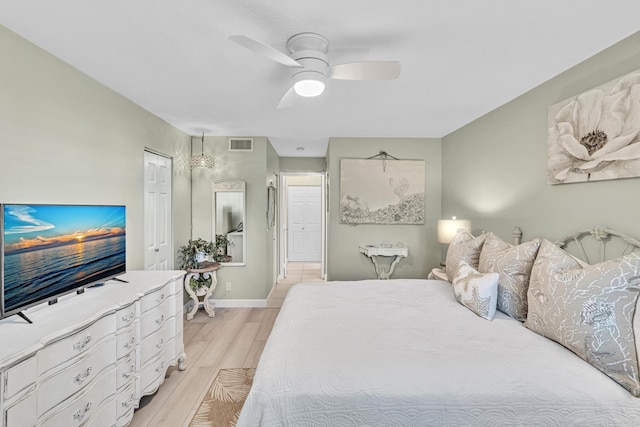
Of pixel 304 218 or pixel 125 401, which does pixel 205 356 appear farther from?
pixel 304 218

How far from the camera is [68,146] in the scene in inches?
82.7

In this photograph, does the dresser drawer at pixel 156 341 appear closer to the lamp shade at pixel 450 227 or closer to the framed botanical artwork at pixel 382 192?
the framed botanical artwork at pixel 382 192

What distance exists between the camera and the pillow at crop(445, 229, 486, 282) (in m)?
2.67

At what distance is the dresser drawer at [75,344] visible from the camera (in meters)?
1.34

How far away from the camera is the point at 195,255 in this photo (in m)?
3.78

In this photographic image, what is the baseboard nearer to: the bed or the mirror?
the mirror

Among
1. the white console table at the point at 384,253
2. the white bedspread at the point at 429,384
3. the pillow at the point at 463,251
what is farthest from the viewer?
the white console table at the point at 384,253

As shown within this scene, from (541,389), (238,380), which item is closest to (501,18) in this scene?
(541,389)

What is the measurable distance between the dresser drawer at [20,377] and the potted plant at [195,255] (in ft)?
8.27

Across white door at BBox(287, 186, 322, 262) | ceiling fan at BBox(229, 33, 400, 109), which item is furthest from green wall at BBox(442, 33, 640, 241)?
white door at BBox(287, 186, 322, 262)

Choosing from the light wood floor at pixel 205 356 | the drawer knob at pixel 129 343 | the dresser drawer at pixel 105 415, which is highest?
the drawer knob at pixel 129 343

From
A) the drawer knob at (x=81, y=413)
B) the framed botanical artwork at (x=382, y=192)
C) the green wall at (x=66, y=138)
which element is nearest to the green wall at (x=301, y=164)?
the framed botanical artwork at (x=382, y=192)

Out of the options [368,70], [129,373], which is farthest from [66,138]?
[368,70]

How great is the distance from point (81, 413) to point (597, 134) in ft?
11.2
